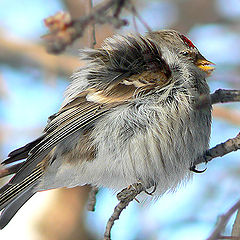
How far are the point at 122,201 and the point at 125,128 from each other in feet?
1.77

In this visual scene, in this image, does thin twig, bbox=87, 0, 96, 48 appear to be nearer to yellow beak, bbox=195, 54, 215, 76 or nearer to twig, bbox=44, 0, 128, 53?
twig, bbox=44, 0, 128, 53

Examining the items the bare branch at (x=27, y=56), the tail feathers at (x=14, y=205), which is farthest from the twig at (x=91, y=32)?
the bare branch at (x=27, y=56)

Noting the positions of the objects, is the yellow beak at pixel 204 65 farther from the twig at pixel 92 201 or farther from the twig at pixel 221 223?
the twig at pixel 221 223

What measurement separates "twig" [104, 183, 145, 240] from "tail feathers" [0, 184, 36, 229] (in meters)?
0.86

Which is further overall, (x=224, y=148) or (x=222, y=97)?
(x=224, y=148)

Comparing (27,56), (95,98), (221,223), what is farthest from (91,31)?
(27,56)

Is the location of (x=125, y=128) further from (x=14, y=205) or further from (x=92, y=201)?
(x=14, y=205)

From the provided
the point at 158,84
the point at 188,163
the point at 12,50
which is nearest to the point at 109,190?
the point at 188,163

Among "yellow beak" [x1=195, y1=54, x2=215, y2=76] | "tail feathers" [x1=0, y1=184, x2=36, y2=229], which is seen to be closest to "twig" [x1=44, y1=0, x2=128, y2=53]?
"yellow beak" [x1=195, y1=54, x2=215, y2=76]

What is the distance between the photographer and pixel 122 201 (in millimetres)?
3328

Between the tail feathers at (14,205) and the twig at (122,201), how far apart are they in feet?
2.81

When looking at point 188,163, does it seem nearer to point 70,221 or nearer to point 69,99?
point 69,99

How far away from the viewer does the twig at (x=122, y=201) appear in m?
3.12

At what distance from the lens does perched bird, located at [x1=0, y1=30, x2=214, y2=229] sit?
11.6 ft
